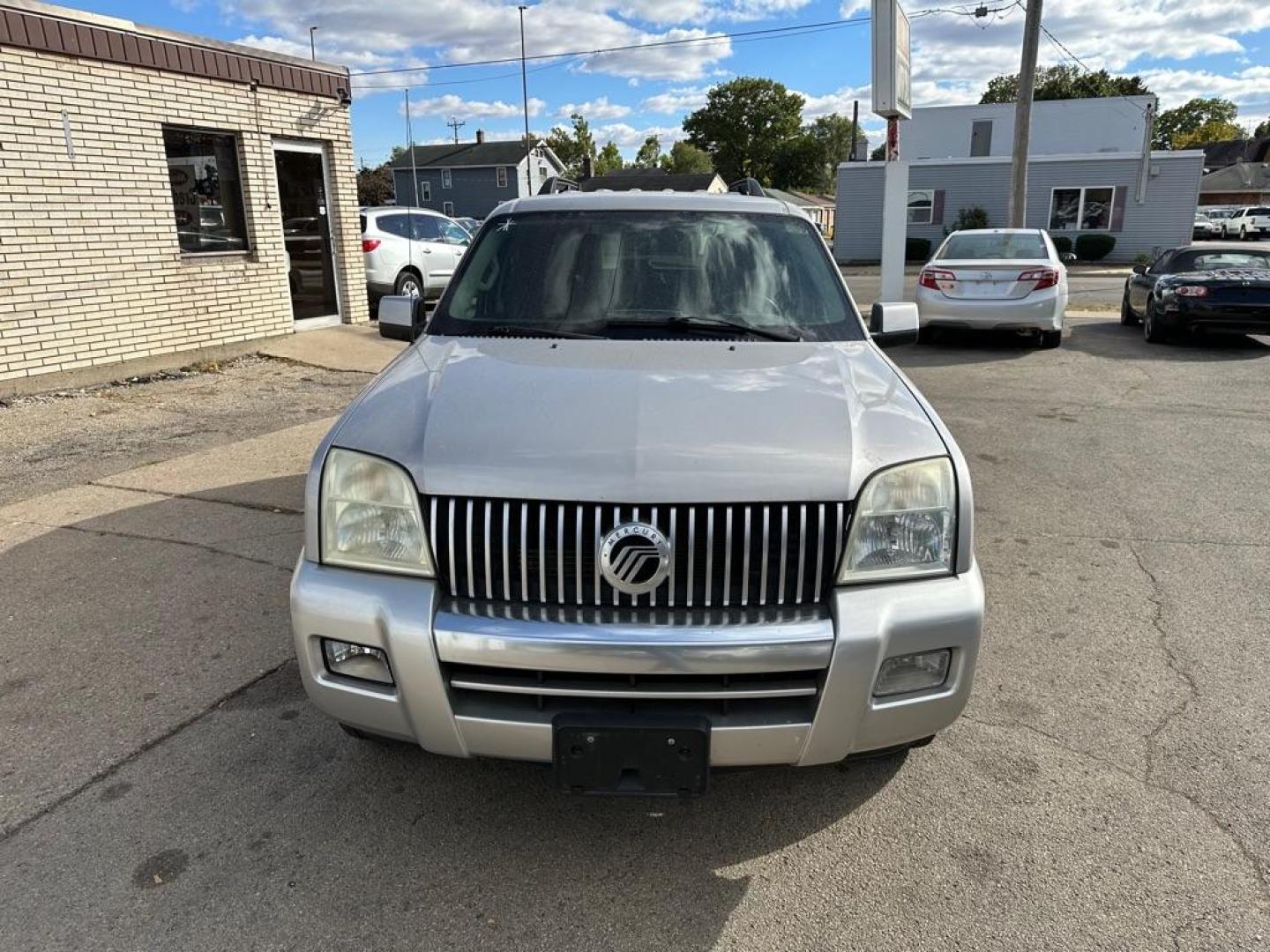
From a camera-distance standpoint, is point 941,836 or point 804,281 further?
point 804,281

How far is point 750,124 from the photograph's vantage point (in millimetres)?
91875

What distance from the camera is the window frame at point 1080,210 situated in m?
31.5

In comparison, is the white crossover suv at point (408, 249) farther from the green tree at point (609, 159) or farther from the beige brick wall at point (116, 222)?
the green tree at point (609, 159)

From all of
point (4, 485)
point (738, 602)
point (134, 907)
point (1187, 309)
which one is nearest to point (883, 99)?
point (1187, 309)

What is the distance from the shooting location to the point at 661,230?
3.84 m

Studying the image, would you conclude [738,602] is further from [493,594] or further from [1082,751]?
[1082,751]

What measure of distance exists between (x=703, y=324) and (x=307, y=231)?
981 cm

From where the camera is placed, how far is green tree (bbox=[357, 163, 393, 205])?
63.9 m

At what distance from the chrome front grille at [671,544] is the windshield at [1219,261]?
39.1 ft

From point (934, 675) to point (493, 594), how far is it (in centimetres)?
119

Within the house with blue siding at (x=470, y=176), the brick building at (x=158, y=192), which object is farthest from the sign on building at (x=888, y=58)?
the house with blue siding at (x=470, y=176)

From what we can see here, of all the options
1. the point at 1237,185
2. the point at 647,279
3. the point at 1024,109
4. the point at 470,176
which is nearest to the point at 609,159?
the point at 470,176

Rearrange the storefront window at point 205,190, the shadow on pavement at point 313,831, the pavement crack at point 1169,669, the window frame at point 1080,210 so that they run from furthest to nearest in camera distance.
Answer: the window frame at point 1080,210 < the storefront window at point 205,190 < the pavement crack at point 1169,669 < the shadow on pavement at point 313,831

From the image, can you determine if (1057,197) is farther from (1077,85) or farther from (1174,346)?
(1077,85)
